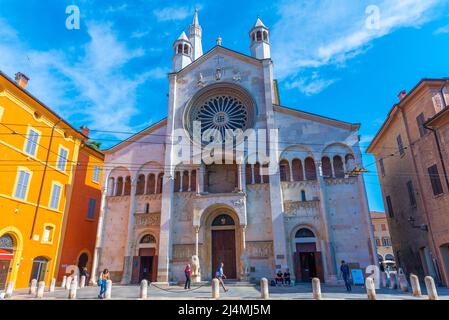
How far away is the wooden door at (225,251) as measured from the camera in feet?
68.0

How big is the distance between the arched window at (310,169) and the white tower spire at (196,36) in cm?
2747

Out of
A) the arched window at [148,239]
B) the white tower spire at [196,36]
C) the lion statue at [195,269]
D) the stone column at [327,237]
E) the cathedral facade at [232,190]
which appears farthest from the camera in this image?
the white tower spire at [196,36]

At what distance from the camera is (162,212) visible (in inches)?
862

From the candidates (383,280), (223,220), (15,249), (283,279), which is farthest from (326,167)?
(15,249)

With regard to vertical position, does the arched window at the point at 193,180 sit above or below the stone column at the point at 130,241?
above

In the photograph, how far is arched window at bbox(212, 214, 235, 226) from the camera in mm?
21953

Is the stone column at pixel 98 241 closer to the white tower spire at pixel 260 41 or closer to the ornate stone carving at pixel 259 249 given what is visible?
the ornate stone carving at pixel 259 249

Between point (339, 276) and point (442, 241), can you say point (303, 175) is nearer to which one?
point (339, 276)

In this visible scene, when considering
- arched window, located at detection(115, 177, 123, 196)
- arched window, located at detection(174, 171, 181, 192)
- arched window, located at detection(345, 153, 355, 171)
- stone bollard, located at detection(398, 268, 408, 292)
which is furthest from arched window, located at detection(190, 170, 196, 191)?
stone bollard, located at detection(398, 268, 408, 292)

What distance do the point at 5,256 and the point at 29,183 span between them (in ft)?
16.0

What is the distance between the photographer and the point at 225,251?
21.3 metres

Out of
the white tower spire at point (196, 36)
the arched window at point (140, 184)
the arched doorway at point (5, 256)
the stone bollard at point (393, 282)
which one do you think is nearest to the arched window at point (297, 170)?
the stone bollard at point (393, 282)

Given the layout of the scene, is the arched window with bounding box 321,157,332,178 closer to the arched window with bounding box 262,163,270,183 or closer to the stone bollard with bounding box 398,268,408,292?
the arched window with bounding box 262,163,270,183
